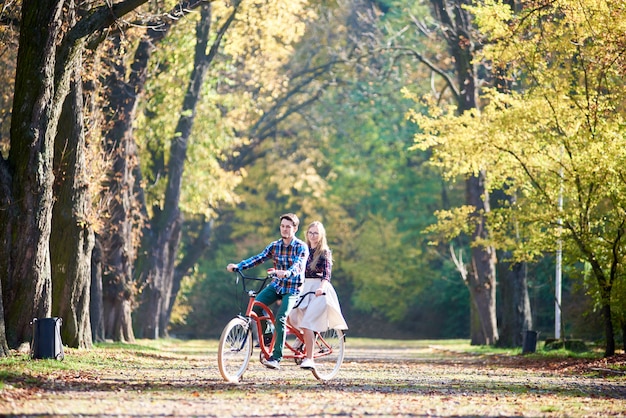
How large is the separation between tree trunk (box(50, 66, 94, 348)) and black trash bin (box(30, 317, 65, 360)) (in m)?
3.91

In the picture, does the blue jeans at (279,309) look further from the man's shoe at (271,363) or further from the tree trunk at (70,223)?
the tree trunk at (70,223)

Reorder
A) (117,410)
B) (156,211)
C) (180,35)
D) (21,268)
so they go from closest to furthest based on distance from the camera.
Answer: (117,410), (21,268), (180,35), (156,211)

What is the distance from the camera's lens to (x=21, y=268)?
697 inches

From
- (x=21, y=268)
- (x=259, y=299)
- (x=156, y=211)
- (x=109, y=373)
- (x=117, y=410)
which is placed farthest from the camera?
(x=156, y=211)

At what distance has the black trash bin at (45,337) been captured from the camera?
54.1 feet

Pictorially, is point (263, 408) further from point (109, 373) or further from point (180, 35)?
point (180, 35)

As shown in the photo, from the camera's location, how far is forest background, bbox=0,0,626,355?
19.1m

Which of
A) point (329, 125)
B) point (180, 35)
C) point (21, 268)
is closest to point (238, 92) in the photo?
point (329, 125)

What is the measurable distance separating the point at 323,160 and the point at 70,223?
33300 mm

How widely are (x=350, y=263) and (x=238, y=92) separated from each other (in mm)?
16650

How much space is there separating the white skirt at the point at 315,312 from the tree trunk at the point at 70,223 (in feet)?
22.5

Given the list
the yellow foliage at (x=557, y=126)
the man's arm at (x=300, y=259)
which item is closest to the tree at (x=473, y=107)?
the yellow foliage at (x=557, y=126)

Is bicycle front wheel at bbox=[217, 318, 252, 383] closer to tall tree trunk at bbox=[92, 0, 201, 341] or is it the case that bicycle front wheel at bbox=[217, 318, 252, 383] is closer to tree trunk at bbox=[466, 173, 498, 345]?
tall tree trunk at bbox=[92, 0, 201, 341]

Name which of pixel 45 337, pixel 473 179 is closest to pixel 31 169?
pixel 45 337
